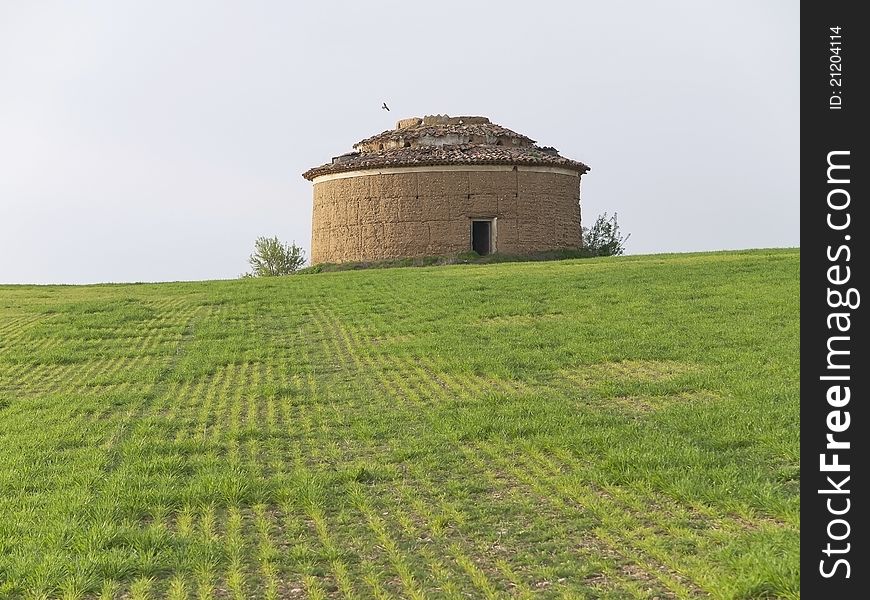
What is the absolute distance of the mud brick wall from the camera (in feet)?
108

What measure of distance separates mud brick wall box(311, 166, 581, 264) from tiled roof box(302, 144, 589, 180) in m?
0.37

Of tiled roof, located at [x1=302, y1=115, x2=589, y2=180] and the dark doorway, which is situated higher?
tiled roof, located at [x1=302, y1=115, x2=589, y2=180]

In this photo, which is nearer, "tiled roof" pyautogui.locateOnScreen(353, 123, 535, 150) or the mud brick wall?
the mud brick wall

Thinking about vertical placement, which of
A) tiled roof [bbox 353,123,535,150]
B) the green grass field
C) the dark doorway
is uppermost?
tiled roof [bbox 353,123,535,150]
